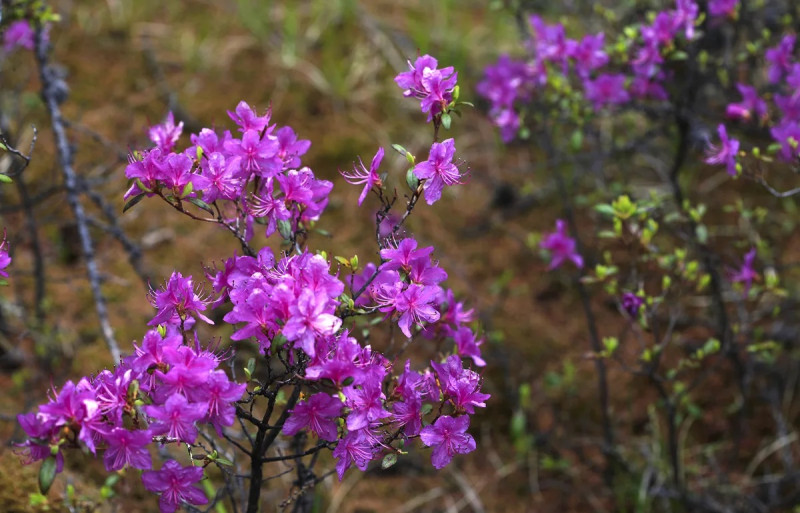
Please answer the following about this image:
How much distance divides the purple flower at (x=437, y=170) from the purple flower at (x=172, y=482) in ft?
2.35

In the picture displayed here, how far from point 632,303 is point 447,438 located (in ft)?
2.90

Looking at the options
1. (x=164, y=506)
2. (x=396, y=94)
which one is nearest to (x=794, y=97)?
(x=164, y=506)

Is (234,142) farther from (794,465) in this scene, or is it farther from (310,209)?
(794,465)

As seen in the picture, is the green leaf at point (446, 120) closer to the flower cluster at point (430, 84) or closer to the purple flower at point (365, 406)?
the flower cluster at point (430, 84)

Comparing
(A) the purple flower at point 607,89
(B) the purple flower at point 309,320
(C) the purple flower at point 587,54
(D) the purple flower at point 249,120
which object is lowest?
(B) the purple flower at point 309,320

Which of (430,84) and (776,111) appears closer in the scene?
(430,84)

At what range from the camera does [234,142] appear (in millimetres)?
1611

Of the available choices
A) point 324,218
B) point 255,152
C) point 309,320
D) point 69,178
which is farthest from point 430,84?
point 324,218

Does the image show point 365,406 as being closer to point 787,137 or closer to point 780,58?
point 787,137

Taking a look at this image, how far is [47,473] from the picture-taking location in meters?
1.32

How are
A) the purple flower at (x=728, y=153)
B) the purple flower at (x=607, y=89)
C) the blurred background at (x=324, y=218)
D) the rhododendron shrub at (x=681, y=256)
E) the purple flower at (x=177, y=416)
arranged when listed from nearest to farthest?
the purple flower at (x=177, y=416)
the purple flower at (x=728, y=153)
the rhododendron shrub at (x=681, y=256)
the purple flower at (x=607, y=89)
the blurred background at (x=324, y=218)

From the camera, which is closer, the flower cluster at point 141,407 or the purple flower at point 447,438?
the flower cluster at point 141,407

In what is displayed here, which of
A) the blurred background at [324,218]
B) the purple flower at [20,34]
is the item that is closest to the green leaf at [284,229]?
the blurred background at [324,218]

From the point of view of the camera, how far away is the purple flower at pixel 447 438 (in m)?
1.52
